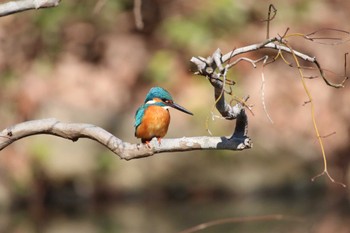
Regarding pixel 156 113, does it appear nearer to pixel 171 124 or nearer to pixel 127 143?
pixel 127 143

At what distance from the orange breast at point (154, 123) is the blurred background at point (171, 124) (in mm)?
3891

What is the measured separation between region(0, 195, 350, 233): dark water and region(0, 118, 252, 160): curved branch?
169 inches

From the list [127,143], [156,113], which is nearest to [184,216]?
[156,113]

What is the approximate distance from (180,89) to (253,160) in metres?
1.50

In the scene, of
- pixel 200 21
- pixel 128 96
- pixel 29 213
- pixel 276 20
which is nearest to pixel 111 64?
pixel 128 96

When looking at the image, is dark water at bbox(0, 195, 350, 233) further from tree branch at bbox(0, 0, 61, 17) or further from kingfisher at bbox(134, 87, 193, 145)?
tree branch at bbox(0, 0, 61, 17)

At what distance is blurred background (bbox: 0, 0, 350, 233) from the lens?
895 centimetres

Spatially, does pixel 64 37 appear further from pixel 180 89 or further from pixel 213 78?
pixel 213 78

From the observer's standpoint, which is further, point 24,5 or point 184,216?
point 184,216

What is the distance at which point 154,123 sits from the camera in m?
3.94

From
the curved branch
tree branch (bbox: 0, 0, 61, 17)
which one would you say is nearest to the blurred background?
the curved branch

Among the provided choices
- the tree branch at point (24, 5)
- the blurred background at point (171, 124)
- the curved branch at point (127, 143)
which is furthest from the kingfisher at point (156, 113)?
the blurred background at point (171, 124)

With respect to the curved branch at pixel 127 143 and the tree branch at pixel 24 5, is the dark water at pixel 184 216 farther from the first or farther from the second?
the tree branch at pixel 24 5

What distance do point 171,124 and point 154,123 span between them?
6.07 metres
